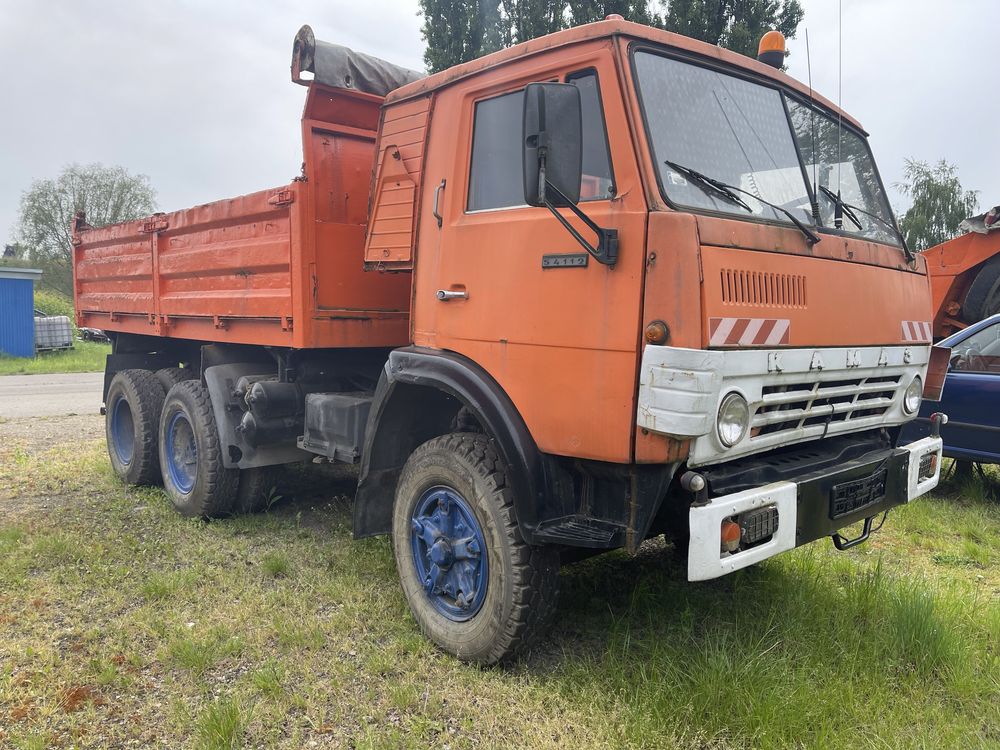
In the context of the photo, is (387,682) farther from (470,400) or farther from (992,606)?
(992,606)

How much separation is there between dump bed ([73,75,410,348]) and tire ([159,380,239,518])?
0.48m

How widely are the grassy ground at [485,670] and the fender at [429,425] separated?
0.55 metres

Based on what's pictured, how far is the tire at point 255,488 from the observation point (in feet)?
17.2

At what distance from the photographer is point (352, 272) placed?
14.2 feet

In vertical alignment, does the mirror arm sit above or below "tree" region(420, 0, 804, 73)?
below

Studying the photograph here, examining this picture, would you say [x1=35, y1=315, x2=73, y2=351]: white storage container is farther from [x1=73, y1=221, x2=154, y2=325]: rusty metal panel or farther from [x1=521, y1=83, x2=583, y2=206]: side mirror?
[x1=521, y1=83, x2=583, y2=206]: side mirror

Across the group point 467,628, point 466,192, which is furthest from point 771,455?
point 466,192

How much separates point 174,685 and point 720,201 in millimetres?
2870

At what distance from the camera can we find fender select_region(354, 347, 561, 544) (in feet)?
9.62

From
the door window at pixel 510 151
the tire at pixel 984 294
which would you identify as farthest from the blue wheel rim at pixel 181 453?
the tire at pixel 984 294

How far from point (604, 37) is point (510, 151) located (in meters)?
0.58

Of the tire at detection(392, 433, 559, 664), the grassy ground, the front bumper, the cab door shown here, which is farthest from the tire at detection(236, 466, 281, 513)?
the front bumper

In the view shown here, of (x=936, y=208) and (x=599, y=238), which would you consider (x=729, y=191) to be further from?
(x=936, y=208)

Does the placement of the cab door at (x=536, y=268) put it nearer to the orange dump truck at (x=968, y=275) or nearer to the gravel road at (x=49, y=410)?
the gravel road at (x=49, y=410)
